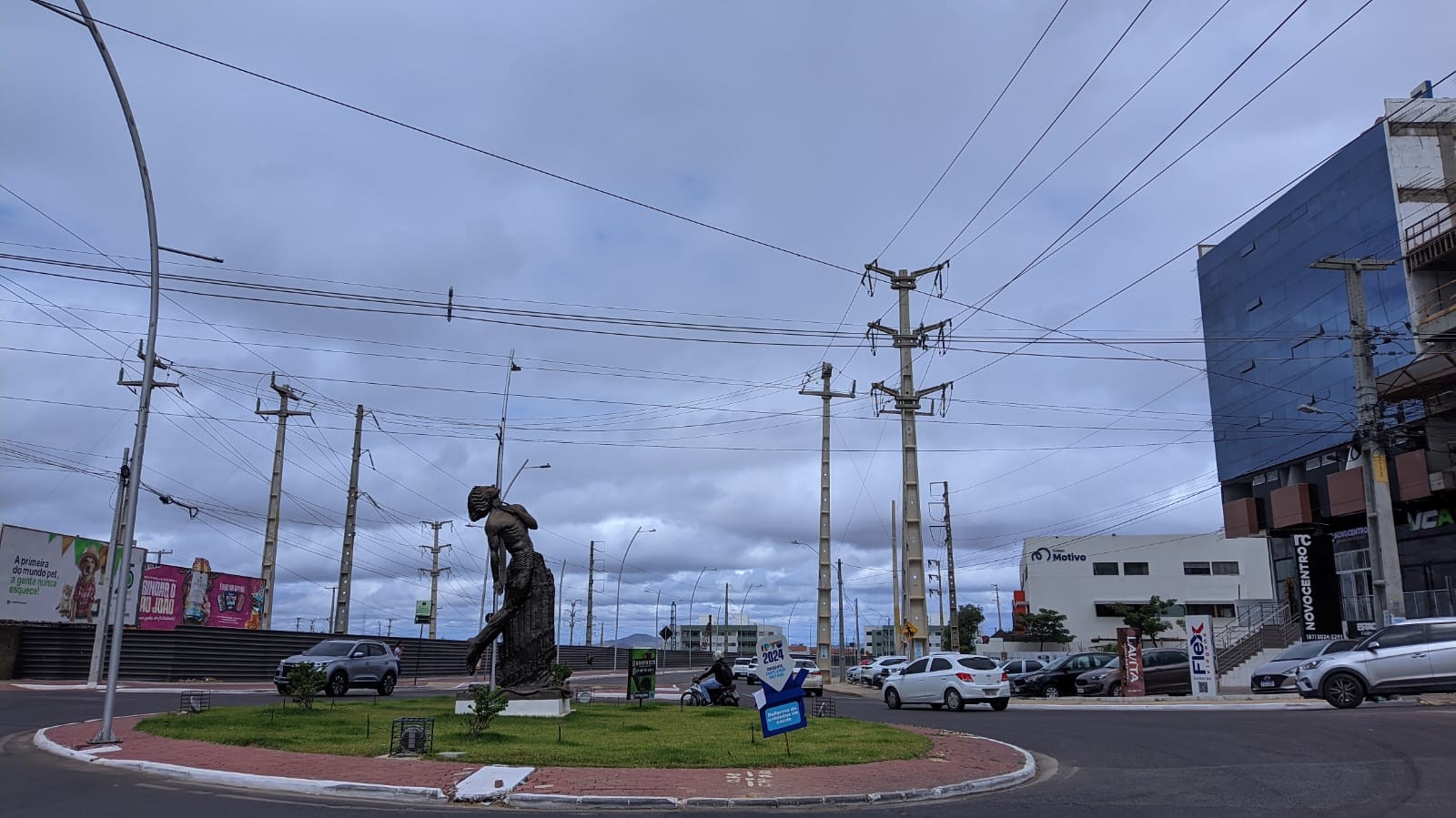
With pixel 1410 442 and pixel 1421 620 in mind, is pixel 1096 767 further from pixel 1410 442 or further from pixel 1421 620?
pixel 1410 442

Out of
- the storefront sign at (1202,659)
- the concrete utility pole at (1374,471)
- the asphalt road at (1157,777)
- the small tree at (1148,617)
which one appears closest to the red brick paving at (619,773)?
the asphalt road at (1157,777)

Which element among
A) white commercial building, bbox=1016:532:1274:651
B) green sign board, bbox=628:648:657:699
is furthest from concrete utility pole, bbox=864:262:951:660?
white commercial building, bbox=1016:532:1274:651

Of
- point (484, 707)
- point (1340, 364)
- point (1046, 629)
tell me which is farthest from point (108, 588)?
point (1046, 629)

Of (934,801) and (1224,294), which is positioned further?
(1224,294)

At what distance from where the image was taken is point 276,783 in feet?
37.7

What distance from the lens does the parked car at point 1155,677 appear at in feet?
106

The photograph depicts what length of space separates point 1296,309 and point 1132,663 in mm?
22503

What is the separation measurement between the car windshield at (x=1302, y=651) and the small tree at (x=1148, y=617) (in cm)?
2803

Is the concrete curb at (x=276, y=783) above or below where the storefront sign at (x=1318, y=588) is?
below

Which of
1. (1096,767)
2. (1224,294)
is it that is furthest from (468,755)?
(1224,294)

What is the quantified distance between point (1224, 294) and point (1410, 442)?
16406 millimetres

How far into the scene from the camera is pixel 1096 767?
45.4ft

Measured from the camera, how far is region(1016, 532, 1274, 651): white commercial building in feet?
260

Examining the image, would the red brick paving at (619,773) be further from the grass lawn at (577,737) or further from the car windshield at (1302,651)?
the car windshield at (1302,651)
